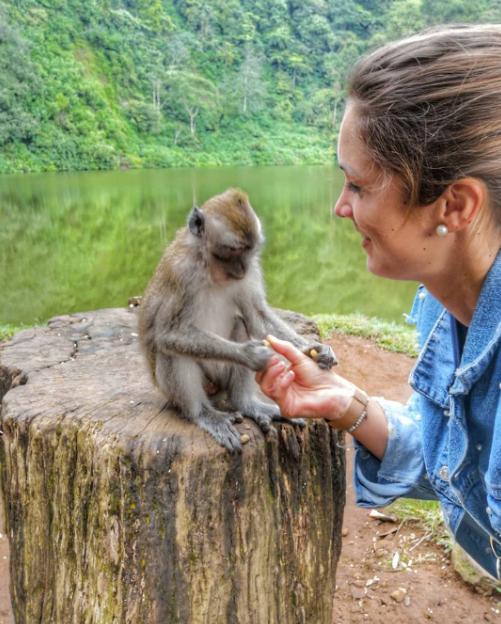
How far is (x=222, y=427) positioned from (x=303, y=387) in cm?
35

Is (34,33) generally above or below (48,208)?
above

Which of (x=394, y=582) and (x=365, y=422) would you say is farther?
(x=394, y=582)

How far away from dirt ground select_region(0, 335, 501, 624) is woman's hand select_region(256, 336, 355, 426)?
1599 mm

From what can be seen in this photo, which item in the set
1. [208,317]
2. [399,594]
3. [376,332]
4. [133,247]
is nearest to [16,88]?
[133,247]

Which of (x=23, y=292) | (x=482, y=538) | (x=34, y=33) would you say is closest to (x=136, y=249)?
(x=23, y=292)

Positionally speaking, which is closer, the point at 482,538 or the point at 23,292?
the point at 482,538

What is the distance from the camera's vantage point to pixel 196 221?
2.74 metres

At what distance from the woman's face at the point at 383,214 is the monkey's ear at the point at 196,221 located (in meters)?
1.01

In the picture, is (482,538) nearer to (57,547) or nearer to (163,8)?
(57,547)

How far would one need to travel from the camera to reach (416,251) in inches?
68.3

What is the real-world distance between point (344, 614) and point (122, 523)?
1.72 metres

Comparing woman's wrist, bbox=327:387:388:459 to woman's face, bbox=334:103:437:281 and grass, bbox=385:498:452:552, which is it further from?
grass, bbox=385:498:452:552

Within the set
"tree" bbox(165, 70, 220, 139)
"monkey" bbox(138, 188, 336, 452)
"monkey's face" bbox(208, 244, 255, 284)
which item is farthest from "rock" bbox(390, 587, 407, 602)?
"tree" bbox(165, 70, 220, 139)

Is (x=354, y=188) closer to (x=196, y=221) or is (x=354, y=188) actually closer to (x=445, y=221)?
(x=445, y=221)
